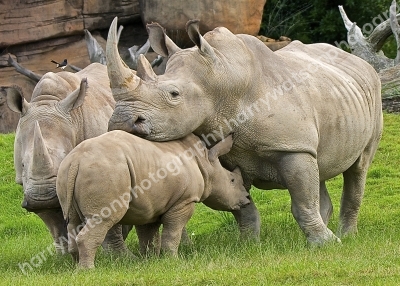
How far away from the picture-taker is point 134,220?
8.52 metres

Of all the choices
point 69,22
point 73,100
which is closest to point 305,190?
point 73,100

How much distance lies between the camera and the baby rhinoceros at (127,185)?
7953 mm

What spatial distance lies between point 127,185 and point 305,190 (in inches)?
74.3

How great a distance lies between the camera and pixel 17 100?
9008mm

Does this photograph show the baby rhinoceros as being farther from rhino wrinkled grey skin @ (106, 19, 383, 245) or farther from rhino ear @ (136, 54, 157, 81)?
rhino ear @ (136, 54, 157, 81)

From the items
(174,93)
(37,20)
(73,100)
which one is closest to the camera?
(174,93)

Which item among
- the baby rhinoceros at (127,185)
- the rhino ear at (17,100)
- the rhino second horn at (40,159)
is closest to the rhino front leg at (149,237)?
the baby rhinoceros at (127,185)

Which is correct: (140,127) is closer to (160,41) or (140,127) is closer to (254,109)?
(254,109)

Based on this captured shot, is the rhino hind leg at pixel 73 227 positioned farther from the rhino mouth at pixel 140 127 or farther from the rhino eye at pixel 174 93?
the rhino eye at pixel 174 93

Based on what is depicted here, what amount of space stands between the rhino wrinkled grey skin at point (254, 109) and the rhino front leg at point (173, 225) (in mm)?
663

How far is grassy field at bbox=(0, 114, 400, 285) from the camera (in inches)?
291

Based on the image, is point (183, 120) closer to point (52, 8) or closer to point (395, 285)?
point (395, 285)

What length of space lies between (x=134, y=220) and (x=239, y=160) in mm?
1347

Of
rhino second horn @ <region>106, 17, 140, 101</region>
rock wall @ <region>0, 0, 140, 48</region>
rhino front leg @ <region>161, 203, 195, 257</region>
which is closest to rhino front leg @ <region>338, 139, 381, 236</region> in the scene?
rhino front leg @ <region>161, 203, 195, 257</region>
